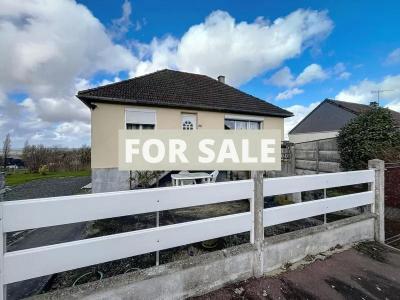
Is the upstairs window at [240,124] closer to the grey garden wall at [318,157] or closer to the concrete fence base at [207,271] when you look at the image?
the grey garden wall at [318,157]

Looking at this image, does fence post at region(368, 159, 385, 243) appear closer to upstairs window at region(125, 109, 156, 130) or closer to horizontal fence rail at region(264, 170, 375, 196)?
horizontal fence rail at region(264, 170, 375, 196)

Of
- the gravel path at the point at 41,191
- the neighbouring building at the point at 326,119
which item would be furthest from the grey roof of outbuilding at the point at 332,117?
the gravel path at the point at 41,191

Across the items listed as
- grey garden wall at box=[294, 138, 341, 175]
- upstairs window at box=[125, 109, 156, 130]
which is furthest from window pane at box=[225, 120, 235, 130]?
grey garden wall at box=[294, 138, 341, 175]

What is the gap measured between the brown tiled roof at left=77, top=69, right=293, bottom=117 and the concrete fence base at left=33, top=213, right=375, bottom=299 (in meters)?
7.92

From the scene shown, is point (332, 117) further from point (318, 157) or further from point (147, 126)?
point (147, 126)

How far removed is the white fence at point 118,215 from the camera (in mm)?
1670

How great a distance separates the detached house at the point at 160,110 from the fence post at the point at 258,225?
7367mm

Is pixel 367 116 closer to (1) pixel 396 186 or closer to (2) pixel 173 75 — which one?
(1) pixel 396 186

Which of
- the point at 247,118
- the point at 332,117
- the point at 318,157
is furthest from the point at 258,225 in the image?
the point at 332,117

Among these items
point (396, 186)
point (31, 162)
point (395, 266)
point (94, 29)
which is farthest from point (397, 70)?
point (31, 162)

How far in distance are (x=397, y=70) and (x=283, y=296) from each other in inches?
689

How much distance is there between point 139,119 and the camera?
375 inches

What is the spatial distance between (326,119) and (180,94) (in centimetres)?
1927

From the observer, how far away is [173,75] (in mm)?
12836
